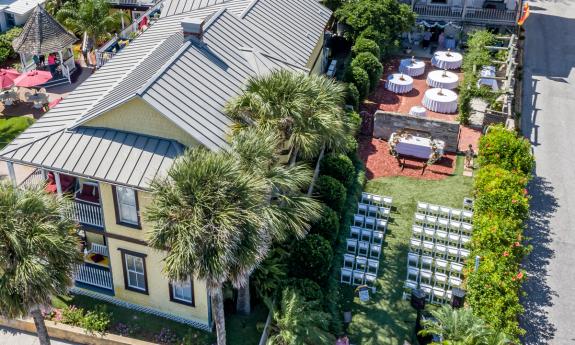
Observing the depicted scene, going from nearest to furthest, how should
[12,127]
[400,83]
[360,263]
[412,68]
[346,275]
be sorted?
[346,275] → [360,263] → [12,127] → [400,83] → [412,68]

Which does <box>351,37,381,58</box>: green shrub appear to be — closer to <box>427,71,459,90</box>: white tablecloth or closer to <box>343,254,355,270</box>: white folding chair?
<box>427,71,459,90</box>: white tablecloth

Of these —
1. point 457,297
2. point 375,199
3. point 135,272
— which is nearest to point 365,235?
point 375,199

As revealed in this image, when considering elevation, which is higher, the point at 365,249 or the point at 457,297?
the point at 457,297

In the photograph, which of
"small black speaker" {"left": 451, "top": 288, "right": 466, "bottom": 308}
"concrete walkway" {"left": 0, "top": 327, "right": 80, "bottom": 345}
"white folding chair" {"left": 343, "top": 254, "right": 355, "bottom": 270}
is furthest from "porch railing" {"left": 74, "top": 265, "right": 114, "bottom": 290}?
"small black speaker" {"left": 451, "top": 288, "right": 466, "bottom": 308}

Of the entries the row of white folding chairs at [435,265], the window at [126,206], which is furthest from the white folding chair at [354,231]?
the window at [126,206]

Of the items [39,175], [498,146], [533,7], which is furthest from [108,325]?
[533,7]

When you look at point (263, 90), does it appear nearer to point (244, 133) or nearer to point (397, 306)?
point (244, 133)

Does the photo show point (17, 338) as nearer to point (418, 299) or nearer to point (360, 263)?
point (360, 263)
